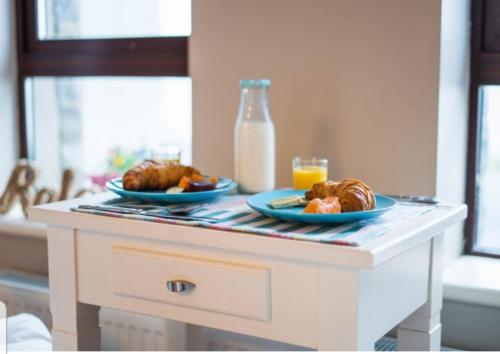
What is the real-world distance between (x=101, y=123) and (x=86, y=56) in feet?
0.64

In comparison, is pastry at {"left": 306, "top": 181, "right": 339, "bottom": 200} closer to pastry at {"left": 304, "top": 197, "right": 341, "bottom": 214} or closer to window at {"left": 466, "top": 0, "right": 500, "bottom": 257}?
pastry at {"left": 304, "top": 197, "right": 341, "bottom": 214}

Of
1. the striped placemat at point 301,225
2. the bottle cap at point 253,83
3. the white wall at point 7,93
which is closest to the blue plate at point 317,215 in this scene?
the striped placemat at point 301,225

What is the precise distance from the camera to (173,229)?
113cm

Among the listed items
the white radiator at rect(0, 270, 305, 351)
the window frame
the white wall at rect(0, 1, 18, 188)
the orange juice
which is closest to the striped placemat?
the orange juice

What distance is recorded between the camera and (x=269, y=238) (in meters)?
1.05

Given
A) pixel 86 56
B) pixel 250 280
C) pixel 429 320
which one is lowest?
pixel 429 320

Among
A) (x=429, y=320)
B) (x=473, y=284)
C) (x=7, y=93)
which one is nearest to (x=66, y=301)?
(x=429, y=320)

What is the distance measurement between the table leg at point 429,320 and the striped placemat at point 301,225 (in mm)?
89

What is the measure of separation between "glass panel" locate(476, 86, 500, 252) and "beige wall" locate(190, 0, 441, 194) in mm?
210

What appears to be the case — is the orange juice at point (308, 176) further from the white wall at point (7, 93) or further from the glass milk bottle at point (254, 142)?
the white wall at point (7, 93)

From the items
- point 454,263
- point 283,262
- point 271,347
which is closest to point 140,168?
point 283,262

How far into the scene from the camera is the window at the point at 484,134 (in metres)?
1.58

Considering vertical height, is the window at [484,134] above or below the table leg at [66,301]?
above

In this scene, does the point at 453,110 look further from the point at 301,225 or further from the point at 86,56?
the point at 86,56
